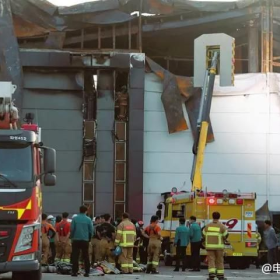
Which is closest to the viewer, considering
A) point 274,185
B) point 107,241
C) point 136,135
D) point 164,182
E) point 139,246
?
point 107,241

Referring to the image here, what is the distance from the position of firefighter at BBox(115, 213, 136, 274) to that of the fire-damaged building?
1349cm

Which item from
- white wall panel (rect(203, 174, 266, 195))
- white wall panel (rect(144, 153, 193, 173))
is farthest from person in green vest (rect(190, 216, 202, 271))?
white wall panel (rect(203, 174, 266, 195))

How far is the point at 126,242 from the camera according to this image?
21.2m

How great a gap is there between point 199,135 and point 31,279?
50.5ft

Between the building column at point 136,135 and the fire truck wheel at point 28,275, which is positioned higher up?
the building column at point 136,135

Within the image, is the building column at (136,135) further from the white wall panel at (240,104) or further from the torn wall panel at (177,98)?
the white wall panel at (240,104)

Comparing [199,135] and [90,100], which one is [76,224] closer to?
[199,135]

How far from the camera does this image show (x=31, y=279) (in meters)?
15.6

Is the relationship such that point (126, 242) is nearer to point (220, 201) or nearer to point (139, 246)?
point (139, 246)

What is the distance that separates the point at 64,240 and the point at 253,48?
1925cm

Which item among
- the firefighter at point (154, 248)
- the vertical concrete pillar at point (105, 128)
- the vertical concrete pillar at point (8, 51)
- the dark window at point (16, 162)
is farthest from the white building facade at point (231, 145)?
the dark window at point (16, 162)

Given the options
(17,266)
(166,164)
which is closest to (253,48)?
(166,164)

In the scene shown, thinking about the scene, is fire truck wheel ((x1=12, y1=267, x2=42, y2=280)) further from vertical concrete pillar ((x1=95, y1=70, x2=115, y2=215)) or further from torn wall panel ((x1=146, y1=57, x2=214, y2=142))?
torn wall panel ((x1=146, y1=57, x2=214, y2=142))

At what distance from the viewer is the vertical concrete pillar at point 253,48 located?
38.3 meters
